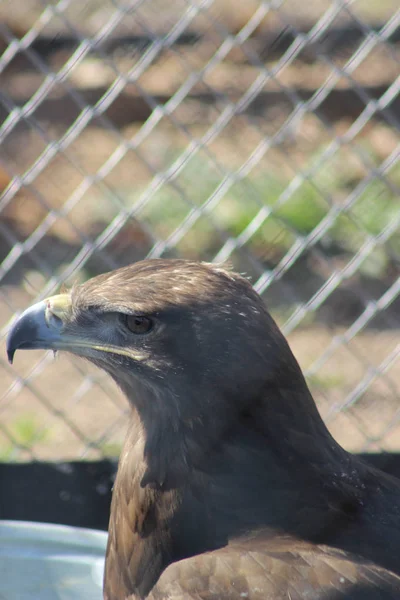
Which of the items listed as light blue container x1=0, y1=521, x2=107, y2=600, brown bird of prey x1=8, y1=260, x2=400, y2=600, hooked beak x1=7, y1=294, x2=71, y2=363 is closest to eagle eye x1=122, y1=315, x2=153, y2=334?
brown bird of prey x1=8, y1=260, x2=400, y2=600

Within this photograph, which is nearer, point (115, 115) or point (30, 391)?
point (30, 391)

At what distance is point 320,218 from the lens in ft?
16.7

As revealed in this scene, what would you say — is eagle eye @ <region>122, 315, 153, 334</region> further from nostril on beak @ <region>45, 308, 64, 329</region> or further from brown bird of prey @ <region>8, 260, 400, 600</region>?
nostril on beak @ <region>45, 308, 64, 329</region>

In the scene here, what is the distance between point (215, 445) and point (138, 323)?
366 mm

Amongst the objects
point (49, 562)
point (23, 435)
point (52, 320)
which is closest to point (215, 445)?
point (52, 320)

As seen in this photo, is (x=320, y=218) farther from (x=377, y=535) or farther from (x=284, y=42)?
(x=377, y=535)

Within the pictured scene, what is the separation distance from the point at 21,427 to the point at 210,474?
1957 millimetres

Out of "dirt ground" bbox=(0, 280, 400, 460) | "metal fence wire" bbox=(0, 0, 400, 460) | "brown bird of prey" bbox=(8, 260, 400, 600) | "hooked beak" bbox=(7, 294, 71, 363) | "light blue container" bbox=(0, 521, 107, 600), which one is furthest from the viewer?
"dirt ground" bbox=(0, 280, 400, 460)

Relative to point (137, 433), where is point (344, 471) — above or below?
above

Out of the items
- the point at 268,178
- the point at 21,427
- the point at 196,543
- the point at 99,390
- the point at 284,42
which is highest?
the point at 284,42

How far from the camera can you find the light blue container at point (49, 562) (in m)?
3.43

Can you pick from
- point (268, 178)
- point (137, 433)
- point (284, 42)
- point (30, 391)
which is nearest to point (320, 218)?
point (268, 178)

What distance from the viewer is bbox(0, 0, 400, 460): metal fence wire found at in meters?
4.13

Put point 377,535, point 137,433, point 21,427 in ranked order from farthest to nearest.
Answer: point 21,427 → point 137,433 → point 377,535
